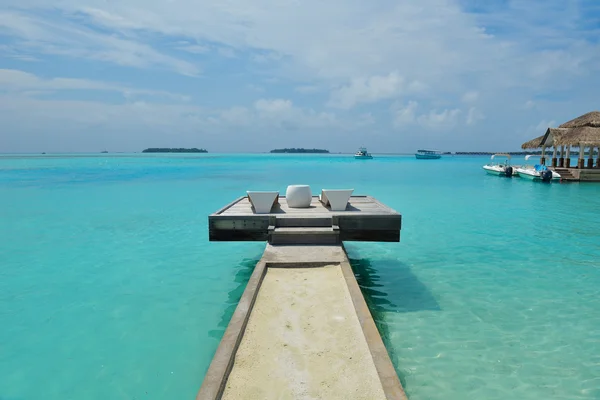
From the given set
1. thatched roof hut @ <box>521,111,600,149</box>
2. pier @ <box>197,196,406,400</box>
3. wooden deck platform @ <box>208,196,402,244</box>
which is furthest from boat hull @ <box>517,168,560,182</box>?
wooden deck platform @ <box>208,196,402,244</box>

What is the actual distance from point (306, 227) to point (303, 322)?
3.37 meters

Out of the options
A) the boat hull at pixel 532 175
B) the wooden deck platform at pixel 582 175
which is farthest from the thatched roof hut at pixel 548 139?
the wooden deck platform at pixel 582 175

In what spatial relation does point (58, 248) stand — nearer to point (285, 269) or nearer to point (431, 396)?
point (285, 269)

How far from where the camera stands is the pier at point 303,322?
3.30 metres

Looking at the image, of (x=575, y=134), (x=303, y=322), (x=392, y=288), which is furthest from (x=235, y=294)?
(x=575, y=134)

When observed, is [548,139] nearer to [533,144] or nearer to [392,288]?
[533,144]

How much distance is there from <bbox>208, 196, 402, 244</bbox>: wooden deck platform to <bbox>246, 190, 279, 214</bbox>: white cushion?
331mm

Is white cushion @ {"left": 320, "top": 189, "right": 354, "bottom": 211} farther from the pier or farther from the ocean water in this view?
the ocean water

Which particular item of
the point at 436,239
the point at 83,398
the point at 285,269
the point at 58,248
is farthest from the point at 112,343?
the point at 436,239

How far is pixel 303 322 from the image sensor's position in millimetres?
4438

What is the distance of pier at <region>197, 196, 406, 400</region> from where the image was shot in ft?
10.8

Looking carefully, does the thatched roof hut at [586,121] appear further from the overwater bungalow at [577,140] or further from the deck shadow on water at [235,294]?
the deck shadow on water at [235,294]

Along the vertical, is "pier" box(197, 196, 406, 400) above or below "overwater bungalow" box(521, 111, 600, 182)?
below

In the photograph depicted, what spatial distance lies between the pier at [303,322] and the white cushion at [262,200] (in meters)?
0.33
